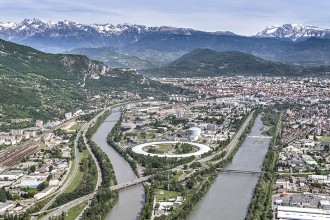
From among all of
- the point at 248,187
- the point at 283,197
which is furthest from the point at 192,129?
the point at 283,197

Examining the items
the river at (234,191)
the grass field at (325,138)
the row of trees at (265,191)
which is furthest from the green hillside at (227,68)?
the river at (234,191)

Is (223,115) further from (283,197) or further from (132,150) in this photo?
(283,197)

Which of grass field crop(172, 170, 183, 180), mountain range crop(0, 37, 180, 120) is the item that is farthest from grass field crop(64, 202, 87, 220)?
mountain range crop(0, 37, 180, 120)

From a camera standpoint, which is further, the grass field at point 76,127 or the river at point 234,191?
the grass field at point 76,127

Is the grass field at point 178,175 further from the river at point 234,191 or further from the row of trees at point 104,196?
the row of trees at point 104,196

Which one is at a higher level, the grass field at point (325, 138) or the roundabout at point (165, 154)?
the grass field at point (325, 138)

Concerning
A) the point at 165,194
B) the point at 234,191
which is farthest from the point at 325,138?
the point at 165,194

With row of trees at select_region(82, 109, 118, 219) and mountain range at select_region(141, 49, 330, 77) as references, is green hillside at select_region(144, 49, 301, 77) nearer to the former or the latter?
mountain range at select_region(141, 49, 330, 77)
